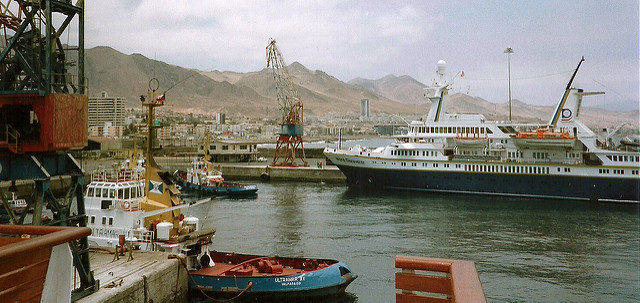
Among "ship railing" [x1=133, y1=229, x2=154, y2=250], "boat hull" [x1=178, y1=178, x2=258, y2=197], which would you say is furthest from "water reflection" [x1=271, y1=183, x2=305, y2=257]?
"ship railing" [x1=133, y1=229, x2=154, y2=250]

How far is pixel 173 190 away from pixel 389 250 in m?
12.4

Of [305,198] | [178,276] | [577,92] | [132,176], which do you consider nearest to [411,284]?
[178,276]

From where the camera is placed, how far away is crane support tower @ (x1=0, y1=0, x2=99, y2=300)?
35.6ft

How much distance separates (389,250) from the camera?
2544 centimetres

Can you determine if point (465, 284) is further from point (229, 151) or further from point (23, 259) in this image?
point (229, 151)

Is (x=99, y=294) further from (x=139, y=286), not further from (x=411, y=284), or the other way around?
(x=411, y=284)

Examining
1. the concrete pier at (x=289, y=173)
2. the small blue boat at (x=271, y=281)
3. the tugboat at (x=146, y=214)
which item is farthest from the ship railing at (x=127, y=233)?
the concrete pier at (x=289, y=173)

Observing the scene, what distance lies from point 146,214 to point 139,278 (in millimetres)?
5272

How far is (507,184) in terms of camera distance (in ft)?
148

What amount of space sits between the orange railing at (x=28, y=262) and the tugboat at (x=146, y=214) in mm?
13731

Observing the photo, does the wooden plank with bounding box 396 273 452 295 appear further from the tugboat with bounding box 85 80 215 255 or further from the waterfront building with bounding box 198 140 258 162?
the waterfront building with bounding box 198 140 258 162

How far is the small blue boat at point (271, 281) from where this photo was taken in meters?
16.5

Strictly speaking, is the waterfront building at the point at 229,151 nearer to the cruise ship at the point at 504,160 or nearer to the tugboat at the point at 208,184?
the tugboat at the point at 208,184

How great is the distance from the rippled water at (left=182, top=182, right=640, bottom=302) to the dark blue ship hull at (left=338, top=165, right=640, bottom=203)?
1424 mm
